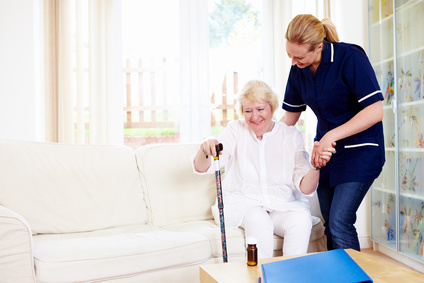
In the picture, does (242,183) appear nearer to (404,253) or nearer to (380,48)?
(404,253)

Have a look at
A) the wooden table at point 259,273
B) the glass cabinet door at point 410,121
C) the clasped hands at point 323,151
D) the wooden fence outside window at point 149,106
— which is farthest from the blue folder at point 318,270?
the wooden fence outside window at point 149,106

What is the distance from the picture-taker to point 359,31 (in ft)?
11.5

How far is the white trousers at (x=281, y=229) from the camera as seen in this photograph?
6.28ft

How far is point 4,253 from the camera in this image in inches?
62.3

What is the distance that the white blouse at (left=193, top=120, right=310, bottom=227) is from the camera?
212 cm

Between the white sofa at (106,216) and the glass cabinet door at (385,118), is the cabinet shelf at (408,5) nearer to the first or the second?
the glass cabinet door at (385,118)

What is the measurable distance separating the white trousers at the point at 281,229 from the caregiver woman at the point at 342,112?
12 cm

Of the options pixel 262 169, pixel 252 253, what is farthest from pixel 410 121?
pixel 252 253

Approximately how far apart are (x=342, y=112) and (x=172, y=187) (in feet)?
3.37

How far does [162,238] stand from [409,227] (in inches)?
74.3

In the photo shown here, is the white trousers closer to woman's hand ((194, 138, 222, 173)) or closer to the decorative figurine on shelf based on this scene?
woman's hand ((194, 138, 222, 173))

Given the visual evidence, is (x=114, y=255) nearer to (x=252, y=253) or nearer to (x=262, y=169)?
(x=252, y=253)

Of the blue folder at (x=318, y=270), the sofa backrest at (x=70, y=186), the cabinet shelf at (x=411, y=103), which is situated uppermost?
the cabinet shelf at (x=411, y=103)

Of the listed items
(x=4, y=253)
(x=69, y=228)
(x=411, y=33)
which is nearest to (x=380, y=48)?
(x=411, y=33)
